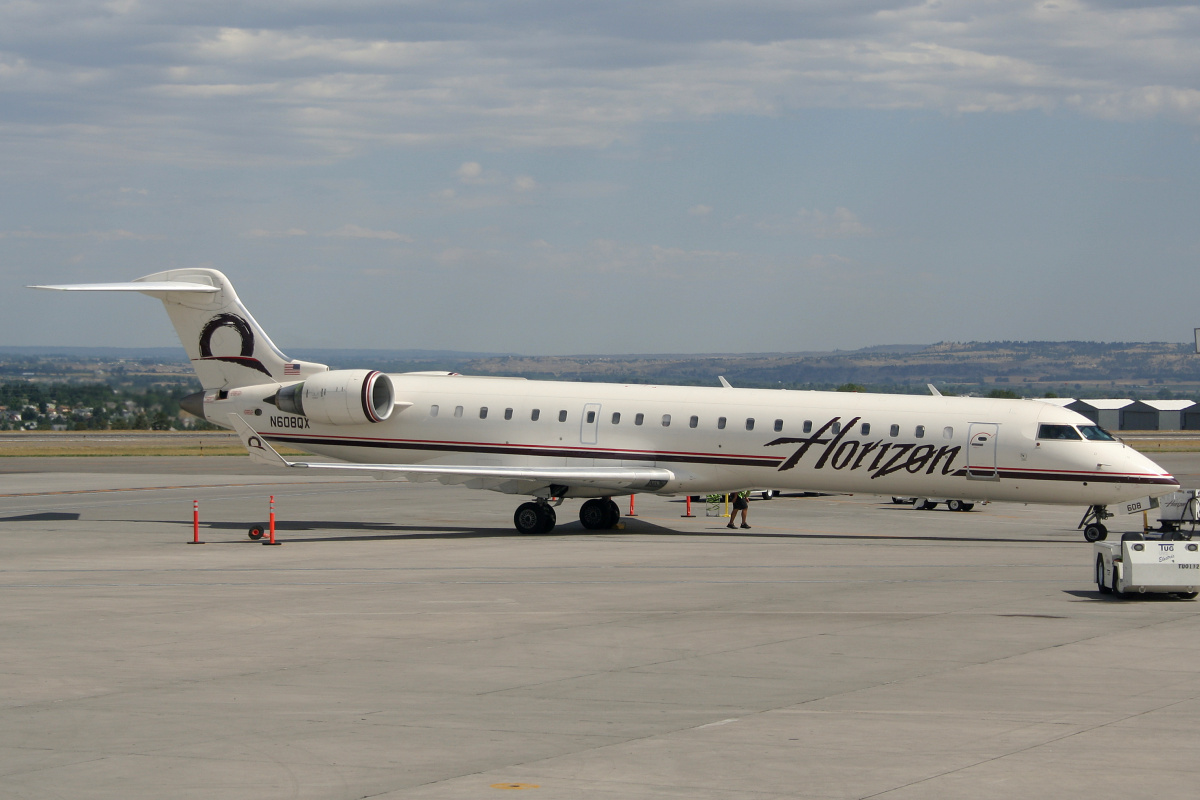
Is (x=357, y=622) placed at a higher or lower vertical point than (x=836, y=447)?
lower

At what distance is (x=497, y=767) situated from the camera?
33.5ft

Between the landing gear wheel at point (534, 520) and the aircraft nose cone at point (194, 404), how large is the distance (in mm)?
9754

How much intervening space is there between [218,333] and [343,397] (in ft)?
14.4

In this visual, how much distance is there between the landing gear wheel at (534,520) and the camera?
30156mm

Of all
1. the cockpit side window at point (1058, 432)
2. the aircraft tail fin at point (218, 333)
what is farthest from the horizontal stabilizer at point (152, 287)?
the cockpit side window at point (1058, 432)

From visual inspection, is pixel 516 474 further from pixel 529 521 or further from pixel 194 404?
pixel 194 404

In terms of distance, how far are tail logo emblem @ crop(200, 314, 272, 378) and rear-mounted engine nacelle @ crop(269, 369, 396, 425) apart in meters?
1.49

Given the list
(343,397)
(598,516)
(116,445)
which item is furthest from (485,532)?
(116,445)

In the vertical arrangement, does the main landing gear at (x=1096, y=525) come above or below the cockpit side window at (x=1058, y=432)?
below

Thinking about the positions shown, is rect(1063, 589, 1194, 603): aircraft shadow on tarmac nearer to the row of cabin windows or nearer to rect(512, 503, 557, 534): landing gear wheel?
the row of cabin windows

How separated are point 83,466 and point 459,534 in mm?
33276

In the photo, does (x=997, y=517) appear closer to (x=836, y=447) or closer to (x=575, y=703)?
(x=836, y=447)

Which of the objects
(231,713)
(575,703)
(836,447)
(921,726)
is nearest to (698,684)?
(575,703)

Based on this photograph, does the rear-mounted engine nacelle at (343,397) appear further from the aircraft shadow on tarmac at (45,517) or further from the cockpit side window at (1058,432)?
the cockpit side window at (1058,432)
